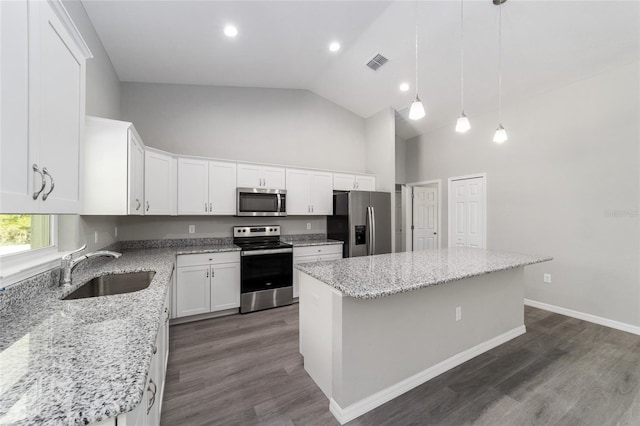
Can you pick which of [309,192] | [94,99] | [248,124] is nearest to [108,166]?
[94,99]

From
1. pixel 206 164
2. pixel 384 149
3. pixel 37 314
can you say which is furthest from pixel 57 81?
pixel 384 149

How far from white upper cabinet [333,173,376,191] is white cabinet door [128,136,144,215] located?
112 inches

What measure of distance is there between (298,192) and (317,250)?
1.01 m

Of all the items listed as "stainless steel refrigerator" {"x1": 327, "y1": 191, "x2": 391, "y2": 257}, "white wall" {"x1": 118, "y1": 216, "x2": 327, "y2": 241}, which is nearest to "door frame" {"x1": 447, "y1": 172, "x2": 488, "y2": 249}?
"stainless steel refrigerator" {"x1": 327, "y1": 191, "x2": 391, "y2": 257}

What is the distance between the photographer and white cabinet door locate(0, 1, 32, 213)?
789 millimetres

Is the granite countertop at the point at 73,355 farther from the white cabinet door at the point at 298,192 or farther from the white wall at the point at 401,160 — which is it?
the white wall at the point at 401,160

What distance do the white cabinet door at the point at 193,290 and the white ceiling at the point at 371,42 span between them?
8.62 feet

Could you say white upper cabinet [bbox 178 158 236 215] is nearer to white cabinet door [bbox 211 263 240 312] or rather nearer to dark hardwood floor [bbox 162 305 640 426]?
white cabinet door [bbox 211 263 240 312]

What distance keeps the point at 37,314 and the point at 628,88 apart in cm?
555

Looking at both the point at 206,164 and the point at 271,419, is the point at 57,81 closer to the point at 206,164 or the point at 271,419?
the point at 271,419

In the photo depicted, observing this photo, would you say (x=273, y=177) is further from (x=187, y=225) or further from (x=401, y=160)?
(x=401, y=160)

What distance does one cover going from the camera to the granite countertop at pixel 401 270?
1584 mm

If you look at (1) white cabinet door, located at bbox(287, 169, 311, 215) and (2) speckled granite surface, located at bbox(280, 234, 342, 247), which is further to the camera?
(2) speckled granite surface, located at bbox(280, 234, 342, 247)

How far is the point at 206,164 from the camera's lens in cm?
354
